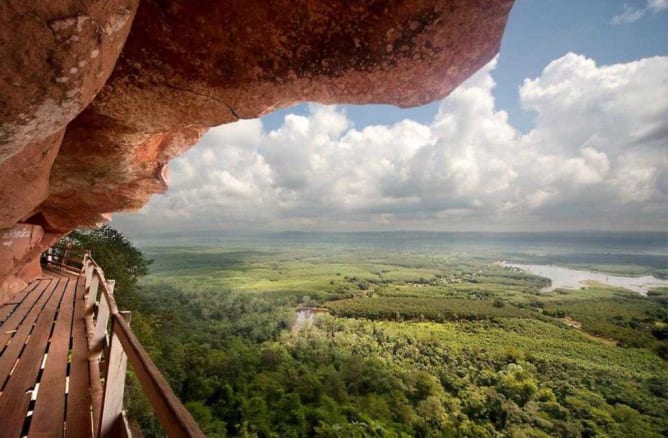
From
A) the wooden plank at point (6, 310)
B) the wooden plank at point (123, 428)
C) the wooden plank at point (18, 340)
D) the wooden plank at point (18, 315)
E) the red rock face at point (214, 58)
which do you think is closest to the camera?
the red rock face at point (214, 58)

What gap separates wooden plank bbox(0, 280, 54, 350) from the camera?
5.98 metres

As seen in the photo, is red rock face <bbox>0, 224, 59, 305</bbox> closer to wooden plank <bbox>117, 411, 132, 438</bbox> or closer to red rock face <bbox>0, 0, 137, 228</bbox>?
wooden plank <bbox>117, 411, 132, 438</bbox>

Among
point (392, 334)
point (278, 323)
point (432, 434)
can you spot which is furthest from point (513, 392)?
point (278, 323)

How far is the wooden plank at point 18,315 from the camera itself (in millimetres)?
5977

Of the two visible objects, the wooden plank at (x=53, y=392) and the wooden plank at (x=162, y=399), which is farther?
the wooden plank at (x=53, y=392)

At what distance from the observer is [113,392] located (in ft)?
9.08

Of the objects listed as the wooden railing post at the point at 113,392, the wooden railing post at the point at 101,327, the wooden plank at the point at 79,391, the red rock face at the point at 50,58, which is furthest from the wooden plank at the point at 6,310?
the red rock face at the point at 50,58

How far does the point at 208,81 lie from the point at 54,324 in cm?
702

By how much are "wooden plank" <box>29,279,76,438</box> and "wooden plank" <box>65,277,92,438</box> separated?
8 cm

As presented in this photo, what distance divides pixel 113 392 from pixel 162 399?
1.74 metres

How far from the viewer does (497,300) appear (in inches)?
4724

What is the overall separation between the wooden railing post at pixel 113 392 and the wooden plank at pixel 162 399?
0.55 m

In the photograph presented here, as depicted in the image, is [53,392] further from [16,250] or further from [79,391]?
[16,250]

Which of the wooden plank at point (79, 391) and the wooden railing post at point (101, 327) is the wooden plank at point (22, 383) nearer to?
the wooden plank at point (79, 391)
